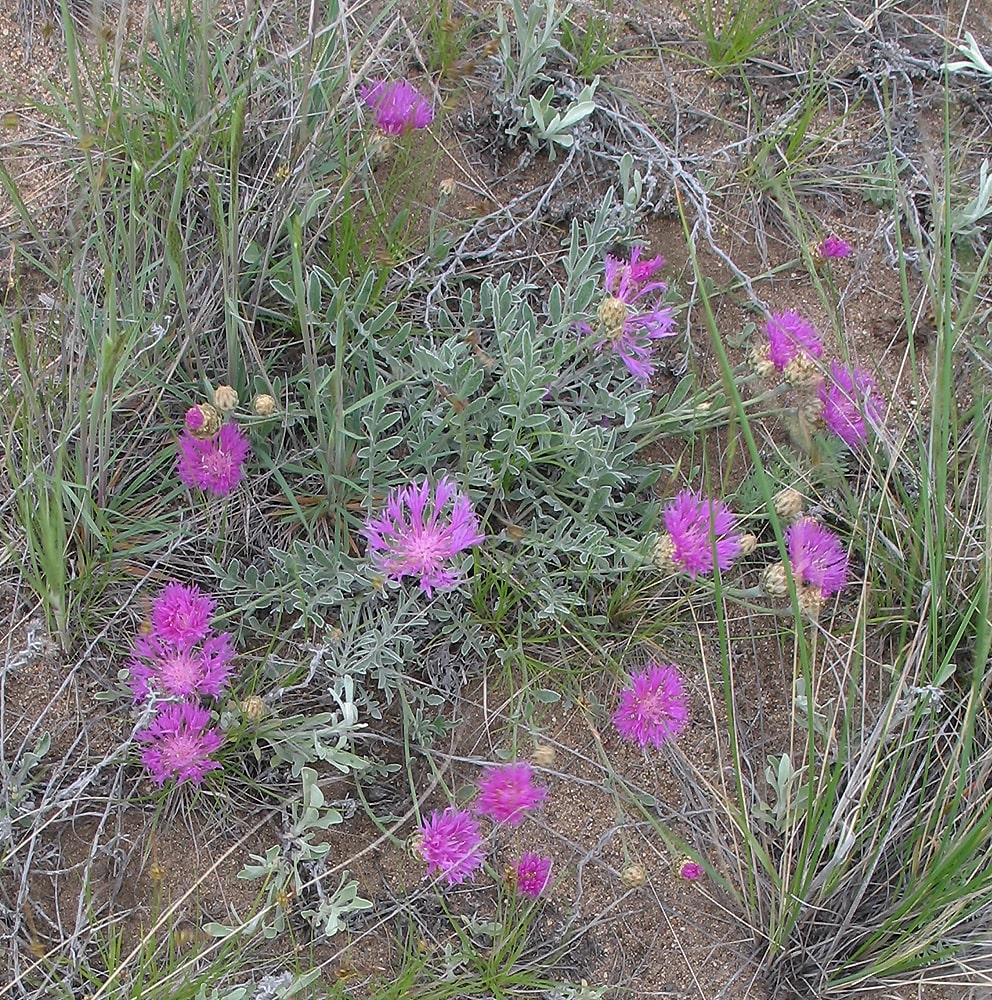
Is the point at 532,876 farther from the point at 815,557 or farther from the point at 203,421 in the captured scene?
the point at 203,421

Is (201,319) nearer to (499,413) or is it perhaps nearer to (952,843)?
(499,413)

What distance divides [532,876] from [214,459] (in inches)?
36.7

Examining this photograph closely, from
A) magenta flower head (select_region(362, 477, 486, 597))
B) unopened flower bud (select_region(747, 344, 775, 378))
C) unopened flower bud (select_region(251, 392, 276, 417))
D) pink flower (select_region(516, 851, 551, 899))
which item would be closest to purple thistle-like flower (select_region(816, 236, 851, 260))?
unopened flower bud (select_region(747, 344, 775, 378))

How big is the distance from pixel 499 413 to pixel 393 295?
1.17ft

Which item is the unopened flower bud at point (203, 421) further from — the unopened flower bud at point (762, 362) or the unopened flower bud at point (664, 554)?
the unopened flower bud at point (762, 362)

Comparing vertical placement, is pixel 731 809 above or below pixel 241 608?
below

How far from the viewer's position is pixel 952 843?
1834mm

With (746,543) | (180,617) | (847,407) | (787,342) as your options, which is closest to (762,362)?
(787,342)

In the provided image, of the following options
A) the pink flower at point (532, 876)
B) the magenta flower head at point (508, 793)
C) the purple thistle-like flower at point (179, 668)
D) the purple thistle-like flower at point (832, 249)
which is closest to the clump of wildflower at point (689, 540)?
the magenta flower head at point (508, 793)

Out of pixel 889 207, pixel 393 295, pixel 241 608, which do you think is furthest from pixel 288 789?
pixel 889 207

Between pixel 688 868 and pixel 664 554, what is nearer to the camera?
pixel 688 868

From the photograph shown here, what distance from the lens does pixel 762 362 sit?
80.0 inches

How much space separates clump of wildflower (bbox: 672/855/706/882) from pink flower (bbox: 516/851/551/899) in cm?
24

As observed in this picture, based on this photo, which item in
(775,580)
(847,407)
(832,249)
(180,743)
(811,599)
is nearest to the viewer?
(180,743)
